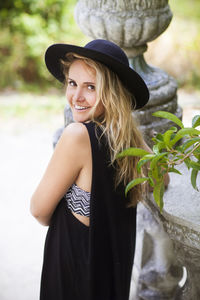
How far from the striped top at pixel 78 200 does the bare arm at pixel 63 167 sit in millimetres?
63

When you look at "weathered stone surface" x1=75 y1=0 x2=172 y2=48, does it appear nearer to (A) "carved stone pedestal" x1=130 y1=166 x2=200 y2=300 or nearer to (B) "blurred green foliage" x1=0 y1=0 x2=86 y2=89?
(A) "carved stone pedestal" x1=130 y1=166 x2=200 y2=300

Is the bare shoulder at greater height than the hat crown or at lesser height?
lesser

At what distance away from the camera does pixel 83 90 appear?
171 cm

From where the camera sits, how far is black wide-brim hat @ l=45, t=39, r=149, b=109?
1552 millimetres

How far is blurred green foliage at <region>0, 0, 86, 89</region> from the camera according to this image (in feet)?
22.1

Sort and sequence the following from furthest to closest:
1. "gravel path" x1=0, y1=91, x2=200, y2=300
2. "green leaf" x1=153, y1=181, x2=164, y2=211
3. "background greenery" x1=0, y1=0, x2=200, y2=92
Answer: "background greenery" x1=0, y1=0, x2=200, y2=92 → "gravel path" x1=0, y1=91, x2=200, y2=300 → "green leaf" x1=153, y1=181, x2=164, y2=211

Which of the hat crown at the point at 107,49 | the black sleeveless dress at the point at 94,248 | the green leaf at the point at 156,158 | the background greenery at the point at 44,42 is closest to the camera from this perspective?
the green leaf at the point at 156,158

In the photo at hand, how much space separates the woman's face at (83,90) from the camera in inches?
65.8

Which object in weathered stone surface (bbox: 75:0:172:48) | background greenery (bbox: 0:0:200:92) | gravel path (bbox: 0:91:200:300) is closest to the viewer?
weathered stone surface (bbox: 75:0:172:48)

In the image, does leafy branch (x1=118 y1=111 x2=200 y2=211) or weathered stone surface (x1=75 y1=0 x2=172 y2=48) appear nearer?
leafy branch (x1=118 y1=111 x2=200 y2=211)

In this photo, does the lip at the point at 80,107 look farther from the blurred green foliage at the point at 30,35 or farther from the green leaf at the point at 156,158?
the blurred green foliage at the point at 30,35

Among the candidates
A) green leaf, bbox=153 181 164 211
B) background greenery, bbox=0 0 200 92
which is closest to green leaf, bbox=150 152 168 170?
green leaf, bbox=153 181 164 211

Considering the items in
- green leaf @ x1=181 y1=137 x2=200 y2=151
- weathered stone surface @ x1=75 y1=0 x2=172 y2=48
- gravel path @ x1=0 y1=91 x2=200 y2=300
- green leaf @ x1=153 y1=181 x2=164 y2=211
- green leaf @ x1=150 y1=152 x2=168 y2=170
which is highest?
weathered stone surface @ x1=75 y1=0 x2=172 y2=48

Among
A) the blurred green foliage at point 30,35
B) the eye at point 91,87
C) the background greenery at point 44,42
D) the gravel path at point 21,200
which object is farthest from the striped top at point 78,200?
the blurred green foliage at point 30,35
